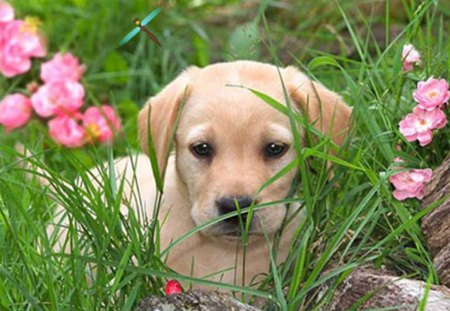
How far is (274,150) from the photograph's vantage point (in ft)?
15.6

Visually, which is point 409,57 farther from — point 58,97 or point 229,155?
point 58,97

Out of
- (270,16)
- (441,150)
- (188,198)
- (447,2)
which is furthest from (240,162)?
(270,16)

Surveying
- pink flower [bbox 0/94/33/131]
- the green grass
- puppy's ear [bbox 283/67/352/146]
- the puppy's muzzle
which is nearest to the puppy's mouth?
the puppy's muzzle

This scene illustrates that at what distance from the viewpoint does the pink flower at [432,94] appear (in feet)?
14.4

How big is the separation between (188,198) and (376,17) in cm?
375

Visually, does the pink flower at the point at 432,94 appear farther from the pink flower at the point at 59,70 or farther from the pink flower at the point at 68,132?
the pink flower at the point at 59,70

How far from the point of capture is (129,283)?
13.0 ft

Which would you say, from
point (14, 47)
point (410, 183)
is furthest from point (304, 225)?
point (14, 47)

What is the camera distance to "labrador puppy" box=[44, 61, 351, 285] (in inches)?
178

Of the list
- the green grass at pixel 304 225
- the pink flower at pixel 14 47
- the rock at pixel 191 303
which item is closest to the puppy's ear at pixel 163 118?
the green grass at pixel 304 225

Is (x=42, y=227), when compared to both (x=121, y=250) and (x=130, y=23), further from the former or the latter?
(x=130, y=23)

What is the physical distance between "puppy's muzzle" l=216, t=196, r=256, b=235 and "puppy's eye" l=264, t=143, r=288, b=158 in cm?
38

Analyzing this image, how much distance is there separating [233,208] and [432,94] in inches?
35.8

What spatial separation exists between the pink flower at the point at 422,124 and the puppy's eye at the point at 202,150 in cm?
83
